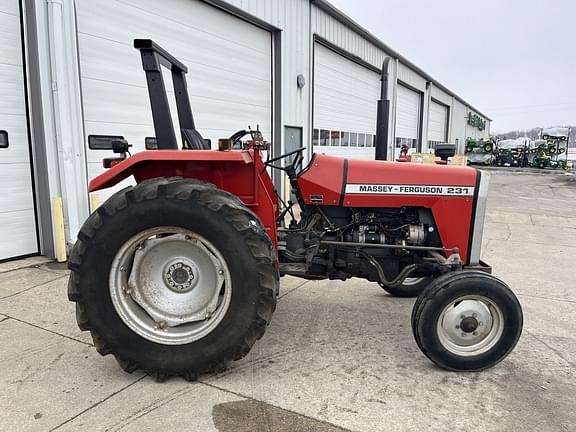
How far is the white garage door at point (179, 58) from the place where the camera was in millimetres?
5410

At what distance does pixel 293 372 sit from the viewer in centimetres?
269

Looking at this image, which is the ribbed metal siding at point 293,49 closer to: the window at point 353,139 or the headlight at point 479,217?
the window at point 353,139

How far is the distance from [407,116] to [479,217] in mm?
16478

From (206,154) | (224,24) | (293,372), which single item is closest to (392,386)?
(293,372)

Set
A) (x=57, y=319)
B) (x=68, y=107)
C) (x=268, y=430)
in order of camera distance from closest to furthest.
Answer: (x=268, y=430), (x=57, y=319), (x=68, y=107)

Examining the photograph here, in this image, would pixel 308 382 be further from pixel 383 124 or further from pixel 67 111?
pixel 67 111

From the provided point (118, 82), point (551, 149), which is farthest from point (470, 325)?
point (551, 149)

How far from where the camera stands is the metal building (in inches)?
190

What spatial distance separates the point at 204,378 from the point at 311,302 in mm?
1548

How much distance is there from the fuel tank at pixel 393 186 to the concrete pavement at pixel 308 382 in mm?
982

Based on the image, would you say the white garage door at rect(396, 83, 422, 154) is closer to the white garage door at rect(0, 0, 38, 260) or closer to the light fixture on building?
the light fixture on building

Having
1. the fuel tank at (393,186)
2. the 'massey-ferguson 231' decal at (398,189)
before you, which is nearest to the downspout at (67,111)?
the fuel tank at (393,186)

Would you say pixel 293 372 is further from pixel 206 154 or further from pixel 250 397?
pixel 206 154

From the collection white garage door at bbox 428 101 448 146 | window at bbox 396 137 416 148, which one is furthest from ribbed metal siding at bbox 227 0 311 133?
white garage door at bbox 428 101 448 146
